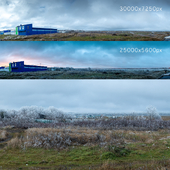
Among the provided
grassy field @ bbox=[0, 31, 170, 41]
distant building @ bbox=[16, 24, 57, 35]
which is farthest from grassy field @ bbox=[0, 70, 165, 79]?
distant building @ bbox=[16, 24, 57, 35]

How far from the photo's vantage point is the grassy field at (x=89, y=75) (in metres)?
11.2

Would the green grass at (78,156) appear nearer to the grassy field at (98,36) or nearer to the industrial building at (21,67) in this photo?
the industrial building at (21,67)

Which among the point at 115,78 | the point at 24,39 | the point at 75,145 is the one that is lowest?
the point at 75,145

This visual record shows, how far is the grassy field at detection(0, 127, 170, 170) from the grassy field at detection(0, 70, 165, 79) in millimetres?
3294

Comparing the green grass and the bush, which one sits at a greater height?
the bush

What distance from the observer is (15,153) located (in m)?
9.59

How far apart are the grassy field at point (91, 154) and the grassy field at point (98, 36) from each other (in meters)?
5.32

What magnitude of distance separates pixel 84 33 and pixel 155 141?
703cm

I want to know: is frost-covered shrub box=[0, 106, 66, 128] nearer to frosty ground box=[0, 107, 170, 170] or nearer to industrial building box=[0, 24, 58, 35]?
frosty ground box=[0, 107, 170, 170]

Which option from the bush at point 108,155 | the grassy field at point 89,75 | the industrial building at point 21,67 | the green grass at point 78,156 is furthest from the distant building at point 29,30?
the bush at point 108,155

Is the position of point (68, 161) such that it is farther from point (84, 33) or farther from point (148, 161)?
point (84, 33)

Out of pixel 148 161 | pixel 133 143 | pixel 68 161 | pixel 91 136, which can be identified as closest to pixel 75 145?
pixel 91 136

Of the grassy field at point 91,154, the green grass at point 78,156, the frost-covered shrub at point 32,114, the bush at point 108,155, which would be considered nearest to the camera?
the grassy field at point 91,154

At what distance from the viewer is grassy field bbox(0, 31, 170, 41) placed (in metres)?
11.0
